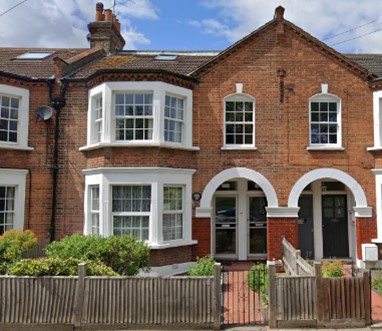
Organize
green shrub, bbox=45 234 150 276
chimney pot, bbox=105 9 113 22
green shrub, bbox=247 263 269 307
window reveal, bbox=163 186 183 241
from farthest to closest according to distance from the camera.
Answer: chimney pot, bbox=105 9 113 22
window reveal, bbox=163 186 183 241
green shrub, bbox=45 234 150 276
green shrub, bbox=247 263 269 307

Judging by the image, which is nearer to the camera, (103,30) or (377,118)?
(377,118)

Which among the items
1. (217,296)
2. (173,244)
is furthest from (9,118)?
(217,296)

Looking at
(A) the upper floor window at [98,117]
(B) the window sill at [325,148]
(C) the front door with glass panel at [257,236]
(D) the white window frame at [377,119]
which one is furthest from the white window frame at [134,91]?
(D) the white window frame at [377,119]

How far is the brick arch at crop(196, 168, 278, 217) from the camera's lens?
40.7 feet

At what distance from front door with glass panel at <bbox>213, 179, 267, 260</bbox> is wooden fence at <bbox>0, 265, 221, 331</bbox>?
6.77 m

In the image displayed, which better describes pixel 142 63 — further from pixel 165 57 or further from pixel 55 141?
pixel 55 141

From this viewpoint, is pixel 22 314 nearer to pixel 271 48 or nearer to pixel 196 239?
pixel 196 239

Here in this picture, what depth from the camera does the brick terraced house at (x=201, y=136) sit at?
1194cm

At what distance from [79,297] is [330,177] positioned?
9032 mm

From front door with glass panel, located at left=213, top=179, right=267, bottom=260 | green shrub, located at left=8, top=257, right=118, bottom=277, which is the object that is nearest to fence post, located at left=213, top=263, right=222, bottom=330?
green shrub, located at left=8, top=257, right=118, bottom=277

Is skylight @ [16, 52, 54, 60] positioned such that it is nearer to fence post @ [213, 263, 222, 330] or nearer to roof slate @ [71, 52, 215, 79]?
roof slate @ [71, 52, 215, 79]

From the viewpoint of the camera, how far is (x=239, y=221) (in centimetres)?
1386

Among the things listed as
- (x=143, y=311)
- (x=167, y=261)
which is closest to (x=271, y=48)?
(x=167, y=261)

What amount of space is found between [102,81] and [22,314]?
7501 mm
